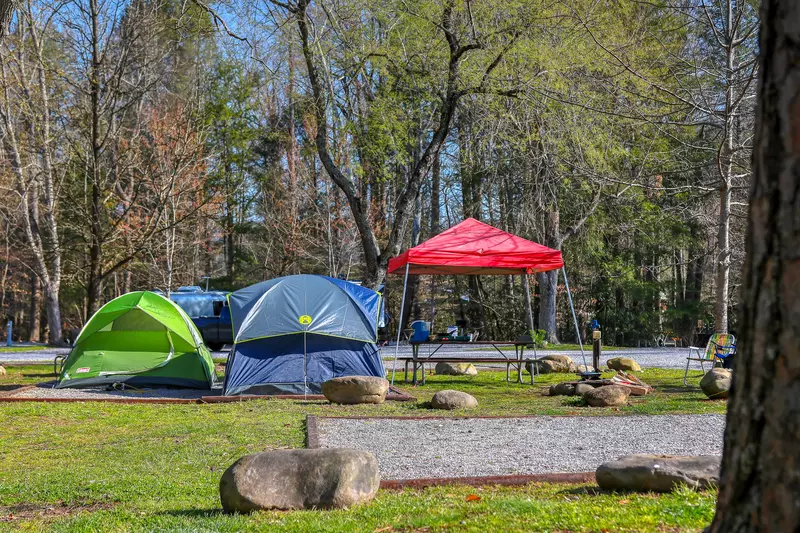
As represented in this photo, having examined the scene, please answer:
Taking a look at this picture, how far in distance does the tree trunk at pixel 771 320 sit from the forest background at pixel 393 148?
7.38 meters

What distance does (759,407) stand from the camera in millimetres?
2188

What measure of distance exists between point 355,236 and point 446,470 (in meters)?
25.6

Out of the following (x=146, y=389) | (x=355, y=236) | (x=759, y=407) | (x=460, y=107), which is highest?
(x=460, y=107)

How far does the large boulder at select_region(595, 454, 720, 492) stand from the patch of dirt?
3.35 meters

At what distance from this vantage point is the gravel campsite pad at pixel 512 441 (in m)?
6.74

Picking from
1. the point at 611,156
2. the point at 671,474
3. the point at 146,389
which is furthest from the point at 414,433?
the point at 611,156

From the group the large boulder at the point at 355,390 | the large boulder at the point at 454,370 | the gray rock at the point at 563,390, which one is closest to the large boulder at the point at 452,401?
the large boulder at the point at 355,390

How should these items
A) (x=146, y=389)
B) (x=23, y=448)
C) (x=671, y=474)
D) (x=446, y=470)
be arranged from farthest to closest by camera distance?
(x=146, y=389)
(x=23, y=448)
(x=446, y=470)
(x=671, y=474)

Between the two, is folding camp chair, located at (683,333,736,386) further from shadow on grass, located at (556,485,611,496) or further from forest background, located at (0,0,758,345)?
shadow on grass, located at (556,485,611,496)

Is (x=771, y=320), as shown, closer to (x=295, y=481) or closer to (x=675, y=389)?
(x=295, y=481)

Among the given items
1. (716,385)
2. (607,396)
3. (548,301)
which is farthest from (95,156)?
(548,301)

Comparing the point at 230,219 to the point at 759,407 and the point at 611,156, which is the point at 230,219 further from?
the point at 759,407

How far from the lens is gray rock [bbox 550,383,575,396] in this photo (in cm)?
1241

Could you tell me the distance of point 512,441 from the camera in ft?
26.5
